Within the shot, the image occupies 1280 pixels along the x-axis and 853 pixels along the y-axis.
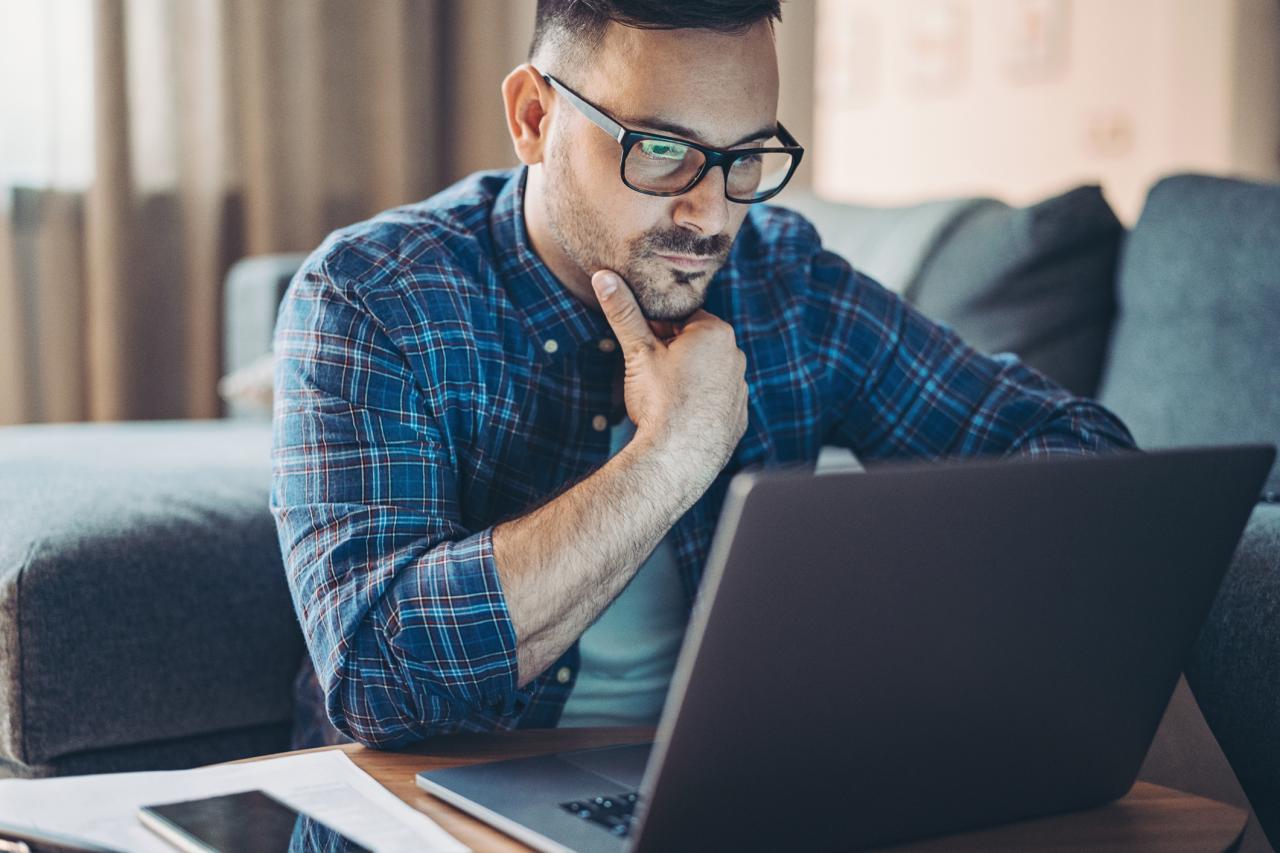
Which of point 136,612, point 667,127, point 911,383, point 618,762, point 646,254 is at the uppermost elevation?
A: point 667,127

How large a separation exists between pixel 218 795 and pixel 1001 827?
1.37ft

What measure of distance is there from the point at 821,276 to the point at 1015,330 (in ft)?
1.69

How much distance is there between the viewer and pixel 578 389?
1094mm

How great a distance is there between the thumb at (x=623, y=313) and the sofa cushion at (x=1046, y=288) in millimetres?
765

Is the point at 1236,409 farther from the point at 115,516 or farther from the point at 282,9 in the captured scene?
the point at 282,9

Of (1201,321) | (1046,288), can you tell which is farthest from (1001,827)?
(1046,288)

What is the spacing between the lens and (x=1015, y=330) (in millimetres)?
1645

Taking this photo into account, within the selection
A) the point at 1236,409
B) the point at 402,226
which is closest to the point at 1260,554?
the point at 1236,409

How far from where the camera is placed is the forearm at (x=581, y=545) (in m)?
0.84

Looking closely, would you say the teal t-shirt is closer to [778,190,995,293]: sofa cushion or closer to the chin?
the chin

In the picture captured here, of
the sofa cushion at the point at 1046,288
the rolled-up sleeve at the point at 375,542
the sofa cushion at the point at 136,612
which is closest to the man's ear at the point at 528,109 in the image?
the rolled-up sleeve at the point at 375,542

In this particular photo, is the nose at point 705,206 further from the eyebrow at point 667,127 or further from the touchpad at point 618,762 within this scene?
the touchpad at point 618,762

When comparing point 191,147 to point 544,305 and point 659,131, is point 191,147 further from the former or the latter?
point 659,131

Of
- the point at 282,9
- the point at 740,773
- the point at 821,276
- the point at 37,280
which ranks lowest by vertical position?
the point at 37,280
